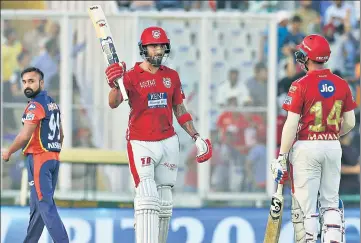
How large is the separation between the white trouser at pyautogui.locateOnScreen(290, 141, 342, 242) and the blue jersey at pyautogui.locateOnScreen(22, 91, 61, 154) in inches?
84.5

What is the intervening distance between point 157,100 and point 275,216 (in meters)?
1.48

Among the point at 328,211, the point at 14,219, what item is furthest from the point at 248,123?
the point at 328,211

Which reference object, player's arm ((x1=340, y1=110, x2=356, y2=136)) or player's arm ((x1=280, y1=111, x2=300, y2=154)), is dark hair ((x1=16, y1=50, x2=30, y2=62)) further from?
player's arm ((x1=280, y1=111, x2=300, y2=154))

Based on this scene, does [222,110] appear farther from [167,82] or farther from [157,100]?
[157,100]

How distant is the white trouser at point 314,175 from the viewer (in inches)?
393

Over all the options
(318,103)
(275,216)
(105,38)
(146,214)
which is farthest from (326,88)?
(105,38)

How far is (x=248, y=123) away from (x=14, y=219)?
13.9ft

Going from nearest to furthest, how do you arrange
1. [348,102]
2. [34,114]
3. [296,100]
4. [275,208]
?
[296,100] < [348,102] < [275,208] < [34,114]

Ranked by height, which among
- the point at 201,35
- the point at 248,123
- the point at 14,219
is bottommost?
the point at 14,219

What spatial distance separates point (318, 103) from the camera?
A: 9914 millimetres

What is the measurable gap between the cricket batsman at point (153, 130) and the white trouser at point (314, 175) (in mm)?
812

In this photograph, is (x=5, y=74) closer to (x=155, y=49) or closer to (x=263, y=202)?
(x=263, y=202)

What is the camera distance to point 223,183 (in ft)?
50.9

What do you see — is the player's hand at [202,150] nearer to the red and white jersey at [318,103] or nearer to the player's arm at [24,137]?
the red and white jersey at [318,103]
